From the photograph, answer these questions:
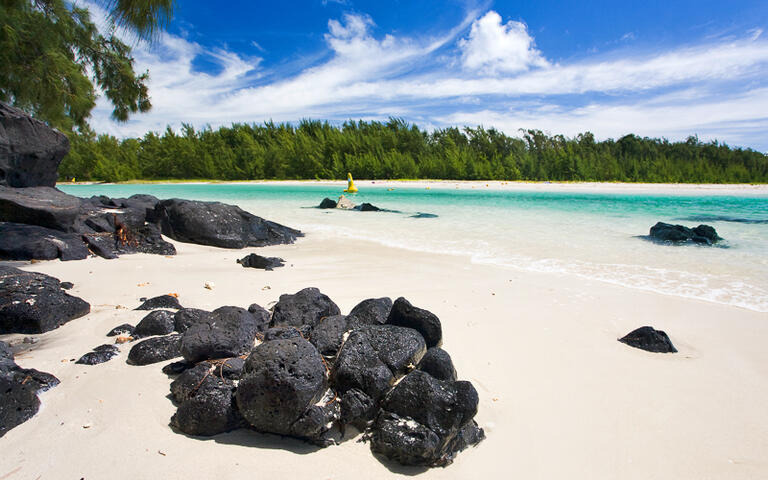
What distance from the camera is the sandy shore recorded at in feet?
5.51

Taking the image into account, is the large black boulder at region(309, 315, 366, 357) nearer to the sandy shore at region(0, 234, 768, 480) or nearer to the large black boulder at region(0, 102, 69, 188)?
the sandy shore at region(0, 234, 768, 480)

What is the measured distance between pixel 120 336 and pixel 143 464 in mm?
1285

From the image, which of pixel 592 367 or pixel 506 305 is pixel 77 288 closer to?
pixel 506 305

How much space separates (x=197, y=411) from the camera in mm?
1819

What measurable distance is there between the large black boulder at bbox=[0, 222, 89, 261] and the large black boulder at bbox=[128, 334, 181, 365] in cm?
320

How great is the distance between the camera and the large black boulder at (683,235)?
24.4 feet

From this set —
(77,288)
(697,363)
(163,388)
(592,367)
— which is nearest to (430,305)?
(592,367)

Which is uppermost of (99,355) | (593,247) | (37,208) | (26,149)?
(26,149)

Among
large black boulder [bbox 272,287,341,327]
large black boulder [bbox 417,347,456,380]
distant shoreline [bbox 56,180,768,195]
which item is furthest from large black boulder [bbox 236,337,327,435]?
distant shoreline [bbox 56,180,768,195]

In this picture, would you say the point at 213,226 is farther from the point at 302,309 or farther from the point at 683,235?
the point at 683,235

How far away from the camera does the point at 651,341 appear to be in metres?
2.86

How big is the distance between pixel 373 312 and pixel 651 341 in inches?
76.1

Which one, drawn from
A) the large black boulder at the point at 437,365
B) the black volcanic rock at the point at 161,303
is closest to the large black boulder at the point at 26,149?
the black volcanic rock at the point at 161,303

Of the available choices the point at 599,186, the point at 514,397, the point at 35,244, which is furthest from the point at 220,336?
the point at 599,186
